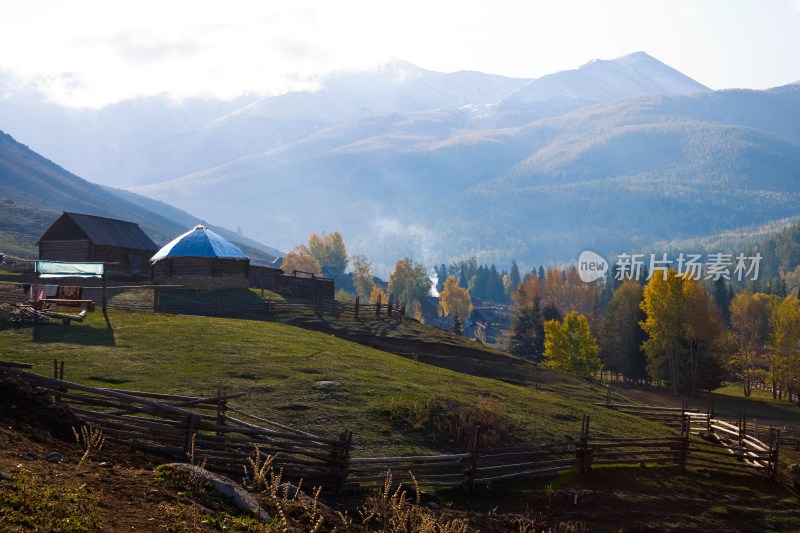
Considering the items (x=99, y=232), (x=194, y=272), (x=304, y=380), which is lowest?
(x=304, y=380)

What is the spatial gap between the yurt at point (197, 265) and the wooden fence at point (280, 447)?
48339 millimetres

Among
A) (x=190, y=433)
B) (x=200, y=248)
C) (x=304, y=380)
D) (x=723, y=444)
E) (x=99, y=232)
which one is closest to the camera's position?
(x=190, y=433)

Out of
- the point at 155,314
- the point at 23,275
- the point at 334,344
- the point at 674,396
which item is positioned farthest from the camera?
the point at 674,396

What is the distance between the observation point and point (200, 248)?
237 ft

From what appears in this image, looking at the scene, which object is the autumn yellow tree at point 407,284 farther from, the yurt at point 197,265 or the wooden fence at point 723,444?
the wooden fence at point 723,444

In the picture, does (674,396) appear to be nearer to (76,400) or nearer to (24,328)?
(24,328)

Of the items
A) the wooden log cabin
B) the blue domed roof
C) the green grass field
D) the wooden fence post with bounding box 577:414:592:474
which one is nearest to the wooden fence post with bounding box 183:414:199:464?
the green grass field

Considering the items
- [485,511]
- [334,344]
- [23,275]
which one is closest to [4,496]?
[485,511]

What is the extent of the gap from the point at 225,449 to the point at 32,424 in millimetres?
4661

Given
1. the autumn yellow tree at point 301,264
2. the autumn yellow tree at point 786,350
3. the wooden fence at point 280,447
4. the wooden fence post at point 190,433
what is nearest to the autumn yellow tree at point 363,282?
the autumn yellow tree at point 301,264

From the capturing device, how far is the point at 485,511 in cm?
2161

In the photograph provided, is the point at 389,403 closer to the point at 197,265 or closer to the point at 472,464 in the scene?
the point at 472,464

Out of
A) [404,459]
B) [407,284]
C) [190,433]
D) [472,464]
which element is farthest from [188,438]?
[407,284]

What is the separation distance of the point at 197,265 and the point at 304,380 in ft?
140
